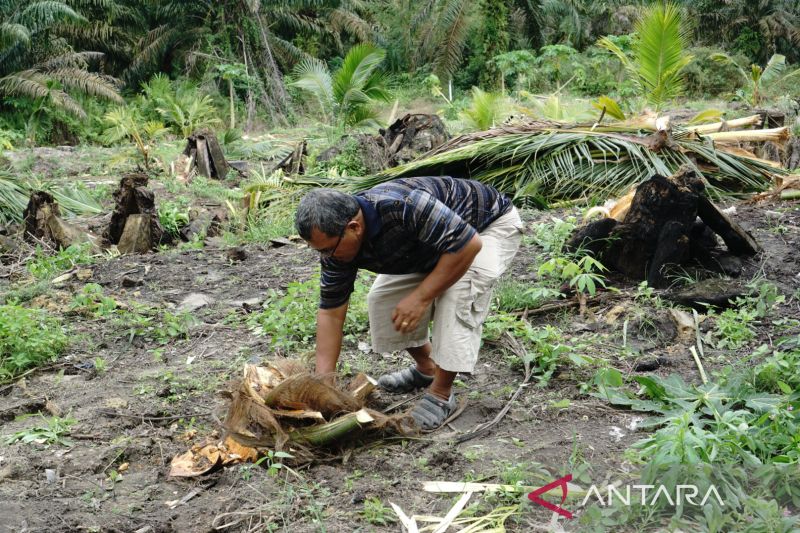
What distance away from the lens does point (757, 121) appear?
28.3 feet

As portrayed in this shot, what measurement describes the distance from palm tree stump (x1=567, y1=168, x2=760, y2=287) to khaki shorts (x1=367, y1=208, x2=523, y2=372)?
1.43 m

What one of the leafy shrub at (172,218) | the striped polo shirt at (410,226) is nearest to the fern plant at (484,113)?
Answer: the leafy shrub at (172,218)

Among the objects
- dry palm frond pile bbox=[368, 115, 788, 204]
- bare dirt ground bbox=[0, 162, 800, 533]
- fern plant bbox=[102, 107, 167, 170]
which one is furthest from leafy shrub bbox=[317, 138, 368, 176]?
bare dirt ground bbox=[0, 162, 800, 533]

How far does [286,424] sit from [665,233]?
2.64 meters

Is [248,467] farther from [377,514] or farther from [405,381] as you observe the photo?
[405,381]

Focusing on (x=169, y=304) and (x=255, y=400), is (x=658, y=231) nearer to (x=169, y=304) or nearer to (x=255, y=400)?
(x=255, y=400)

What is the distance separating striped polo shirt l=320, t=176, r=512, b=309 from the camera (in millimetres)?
3039

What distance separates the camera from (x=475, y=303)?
3.36 meters

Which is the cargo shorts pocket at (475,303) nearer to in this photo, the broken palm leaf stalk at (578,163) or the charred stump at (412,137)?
the broken palm leaf stalk at (578,163)

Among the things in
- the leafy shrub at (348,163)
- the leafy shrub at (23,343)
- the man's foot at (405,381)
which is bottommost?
the leafy shrub at (348,163)

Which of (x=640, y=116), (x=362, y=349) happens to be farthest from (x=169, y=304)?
(x=640, y=116)

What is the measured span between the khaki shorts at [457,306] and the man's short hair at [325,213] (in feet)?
1.94

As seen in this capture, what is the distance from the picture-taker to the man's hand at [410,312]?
316 cm

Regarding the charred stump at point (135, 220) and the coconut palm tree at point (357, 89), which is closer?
the charred stump at point (135, 220)
